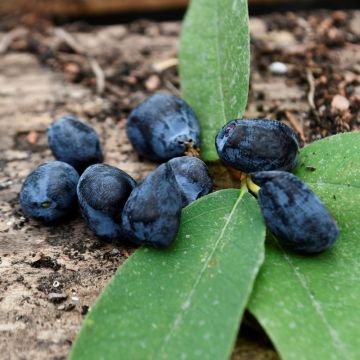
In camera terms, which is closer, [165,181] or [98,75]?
[165,181]

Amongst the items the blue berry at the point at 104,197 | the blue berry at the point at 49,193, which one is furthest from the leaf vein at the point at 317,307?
the blue berry at the point at 49,193

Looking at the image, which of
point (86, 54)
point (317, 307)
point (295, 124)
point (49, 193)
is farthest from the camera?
point (86, 54)

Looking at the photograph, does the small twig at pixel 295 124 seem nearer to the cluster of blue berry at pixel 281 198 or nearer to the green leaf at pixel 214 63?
the green leaf at pixel 214 63

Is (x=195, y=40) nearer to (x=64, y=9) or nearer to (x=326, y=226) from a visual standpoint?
(x=326, y=226)

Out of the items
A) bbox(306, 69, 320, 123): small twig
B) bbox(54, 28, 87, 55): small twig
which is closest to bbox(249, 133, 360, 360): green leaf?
bbox(306, 69, 320, 123): small twig

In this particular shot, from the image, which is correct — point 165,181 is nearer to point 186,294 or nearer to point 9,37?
point 186,294

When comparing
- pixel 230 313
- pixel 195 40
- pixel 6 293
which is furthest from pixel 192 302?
pixel 195 40

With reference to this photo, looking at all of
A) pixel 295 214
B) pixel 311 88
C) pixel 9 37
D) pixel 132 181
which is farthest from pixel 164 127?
pixel 9 37
